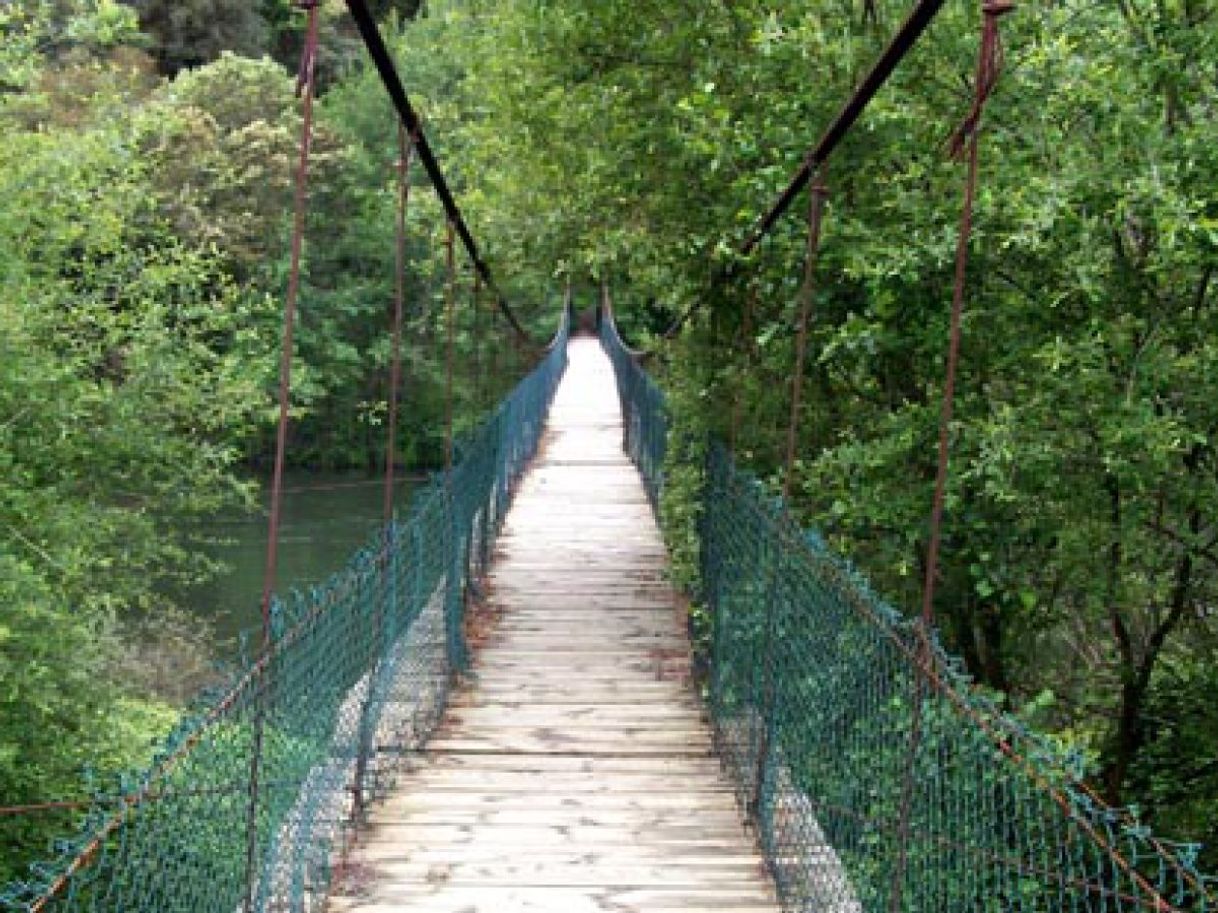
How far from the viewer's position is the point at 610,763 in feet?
13.6

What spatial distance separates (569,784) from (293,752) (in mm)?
1322

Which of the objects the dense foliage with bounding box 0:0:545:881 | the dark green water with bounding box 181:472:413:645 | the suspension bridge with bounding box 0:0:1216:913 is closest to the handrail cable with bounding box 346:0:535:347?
the suspension bridge with bounding box 0:0:1216:913

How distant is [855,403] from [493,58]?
2523mm

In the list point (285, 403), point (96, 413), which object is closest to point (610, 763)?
point (285, 403)

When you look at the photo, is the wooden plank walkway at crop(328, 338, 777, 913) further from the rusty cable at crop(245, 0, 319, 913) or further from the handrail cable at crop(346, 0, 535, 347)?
the handrail cable at crop(346, 0, 535, 347)

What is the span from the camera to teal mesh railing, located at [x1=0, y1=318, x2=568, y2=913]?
6.26 feet

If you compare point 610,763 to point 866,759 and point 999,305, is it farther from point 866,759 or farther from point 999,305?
point 999,305

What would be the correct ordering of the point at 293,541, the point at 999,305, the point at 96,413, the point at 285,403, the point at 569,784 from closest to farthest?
the point at 285,403 < the point at 569,784 < the point at 999,305 < the point at 96,413 < the point at 293,541

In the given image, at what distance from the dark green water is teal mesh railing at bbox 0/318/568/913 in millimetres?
10601

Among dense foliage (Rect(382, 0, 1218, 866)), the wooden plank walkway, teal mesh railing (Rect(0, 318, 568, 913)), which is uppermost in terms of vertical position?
dense foliage (Rect(382, 0, 1218, 866))

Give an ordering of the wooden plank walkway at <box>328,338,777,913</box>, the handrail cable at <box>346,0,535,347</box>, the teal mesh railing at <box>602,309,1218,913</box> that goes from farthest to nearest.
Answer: the wooden plank walkway at <box>328,338,777,913</box> → the handrail cable at <box>346,0,535,347</box> → the teal mesh railing at <box>602,309,1218,913</box>

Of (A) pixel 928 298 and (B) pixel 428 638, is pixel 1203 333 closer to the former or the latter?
(A) pixel 928 298

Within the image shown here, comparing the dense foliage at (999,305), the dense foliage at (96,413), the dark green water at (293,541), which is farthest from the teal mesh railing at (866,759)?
the dark green water at (293,541)

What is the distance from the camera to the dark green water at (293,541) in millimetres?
17906
